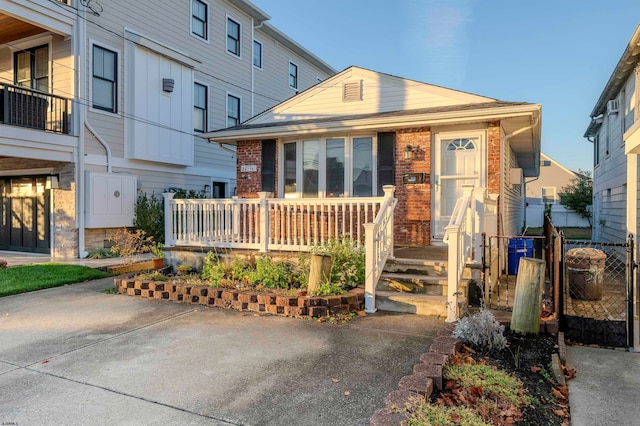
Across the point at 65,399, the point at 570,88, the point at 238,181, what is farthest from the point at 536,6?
the point at 65,399

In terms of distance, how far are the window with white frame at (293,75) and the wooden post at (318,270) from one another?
625 inches

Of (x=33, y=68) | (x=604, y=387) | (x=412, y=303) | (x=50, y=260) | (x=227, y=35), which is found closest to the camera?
(x=604, y=387)

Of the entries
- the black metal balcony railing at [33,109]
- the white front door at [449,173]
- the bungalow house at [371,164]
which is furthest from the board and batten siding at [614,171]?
the black metal balcony railing at [33,109]

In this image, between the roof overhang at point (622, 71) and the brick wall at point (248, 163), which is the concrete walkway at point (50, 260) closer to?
the brick wall at point (248, 163)

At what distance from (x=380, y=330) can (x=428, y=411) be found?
2099 mm

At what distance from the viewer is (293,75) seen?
20.3 m

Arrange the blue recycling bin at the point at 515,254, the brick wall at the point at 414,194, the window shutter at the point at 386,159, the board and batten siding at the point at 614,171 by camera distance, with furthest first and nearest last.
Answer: the board and batten siding at the point at 614,171 → the window shutter at the point at 386,159 → the brick wall at the point at 414,194 → the blue recycling bin at the point at 515,254

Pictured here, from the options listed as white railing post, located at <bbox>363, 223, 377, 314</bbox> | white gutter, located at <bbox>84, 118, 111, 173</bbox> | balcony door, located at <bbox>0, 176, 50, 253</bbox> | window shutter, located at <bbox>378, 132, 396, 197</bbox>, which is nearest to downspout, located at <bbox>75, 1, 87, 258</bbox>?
white gutter, located at <bbox>84, 118, 111, 173</bbox>

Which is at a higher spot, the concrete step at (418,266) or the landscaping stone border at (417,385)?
the concrete step at (418,266)

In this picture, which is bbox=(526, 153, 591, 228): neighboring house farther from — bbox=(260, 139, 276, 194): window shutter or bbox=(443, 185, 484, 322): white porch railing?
bbox=(443, 185, 484, 322): white porch railing

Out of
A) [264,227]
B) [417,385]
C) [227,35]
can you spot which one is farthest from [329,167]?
[227,35]

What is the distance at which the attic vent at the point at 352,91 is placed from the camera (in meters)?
9.53

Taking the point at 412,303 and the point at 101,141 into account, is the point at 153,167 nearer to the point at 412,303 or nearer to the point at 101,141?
the point at 101,141

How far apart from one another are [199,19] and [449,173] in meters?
11.0
